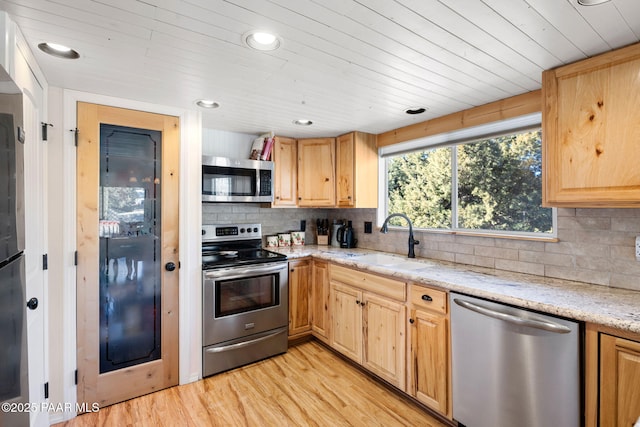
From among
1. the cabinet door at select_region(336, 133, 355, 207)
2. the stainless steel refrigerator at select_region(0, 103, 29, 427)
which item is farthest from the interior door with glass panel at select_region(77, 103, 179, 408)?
the cabinet door at select_region(336, 133, 355, 207)

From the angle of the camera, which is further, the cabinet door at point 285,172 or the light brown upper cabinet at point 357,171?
the cabinet door at point 285,172

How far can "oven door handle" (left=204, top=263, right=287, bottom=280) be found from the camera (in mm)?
2582

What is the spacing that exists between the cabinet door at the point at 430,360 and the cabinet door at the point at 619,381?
0.74 m

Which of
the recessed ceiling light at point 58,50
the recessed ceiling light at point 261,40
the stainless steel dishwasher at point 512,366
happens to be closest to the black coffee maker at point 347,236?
the stainless steel dishwasher at point 512,366

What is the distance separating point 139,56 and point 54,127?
90 centimetres

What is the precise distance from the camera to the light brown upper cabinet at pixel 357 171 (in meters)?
3.22

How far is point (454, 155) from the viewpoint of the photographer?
2729mm

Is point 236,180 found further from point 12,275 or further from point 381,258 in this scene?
point 12,275

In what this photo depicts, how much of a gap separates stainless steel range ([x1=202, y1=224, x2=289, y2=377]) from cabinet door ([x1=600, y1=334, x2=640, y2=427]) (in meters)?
2.25

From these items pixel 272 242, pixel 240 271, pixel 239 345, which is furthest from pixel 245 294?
pixel 272 242

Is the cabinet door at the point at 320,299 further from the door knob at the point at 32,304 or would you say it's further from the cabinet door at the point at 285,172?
the door knob at the point at 32,304

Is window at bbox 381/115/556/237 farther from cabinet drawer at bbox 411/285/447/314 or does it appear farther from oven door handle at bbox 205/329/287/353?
oven door handle at bbox 205/329/287/353

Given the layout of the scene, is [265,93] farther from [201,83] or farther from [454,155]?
[454,155]

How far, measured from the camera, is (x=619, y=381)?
1.33 m
